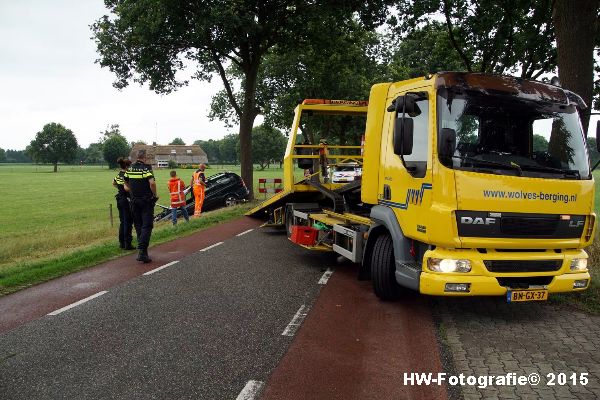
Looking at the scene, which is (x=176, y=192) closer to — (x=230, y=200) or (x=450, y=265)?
(x=230, y=200)

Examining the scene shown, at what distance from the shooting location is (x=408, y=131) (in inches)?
203

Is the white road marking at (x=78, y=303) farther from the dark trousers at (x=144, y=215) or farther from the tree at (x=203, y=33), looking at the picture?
the tree at (x=203, y=33)

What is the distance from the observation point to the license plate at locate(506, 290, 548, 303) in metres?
4.89

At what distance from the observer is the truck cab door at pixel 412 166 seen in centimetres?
513

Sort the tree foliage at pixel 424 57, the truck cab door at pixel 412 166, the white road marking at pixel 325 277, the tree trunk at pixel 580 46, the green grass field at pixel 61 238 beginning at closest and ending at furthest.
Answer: the truck cab door at pixel 412 166 → the white road marking at pixel 325 277 → the green grass field at pixel 61 238 → the tree trunk at pixel 580 46 → the tree foliage at pixel 424 57

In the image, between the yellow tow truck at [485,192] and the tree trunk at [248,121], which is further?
the tree trunk at [248,121]

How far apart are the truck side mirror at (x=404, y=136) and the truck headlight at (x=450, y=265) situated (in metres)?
1.24

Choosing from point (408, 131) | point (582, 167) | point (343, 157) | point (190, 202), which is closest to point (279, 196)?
point (343, 157)

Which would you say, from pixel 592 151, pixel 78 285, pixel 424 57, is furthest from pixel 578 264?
pixel 424 57

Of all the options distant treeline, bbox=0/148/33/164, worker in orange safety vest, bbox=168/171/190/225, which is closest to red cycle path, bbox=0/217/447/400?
worker in orange safety vest, bbox=168/171/190/225

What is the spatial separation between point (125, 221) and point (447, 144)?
749 centimetres

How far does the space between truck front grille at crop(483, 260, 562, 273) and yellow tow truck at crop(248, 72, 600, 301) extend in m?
0.01

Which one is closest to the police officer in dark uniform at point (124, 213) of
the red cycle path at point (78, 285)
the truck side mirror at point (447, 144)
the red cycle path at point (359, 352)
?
the red cycle path at point (78, 285)

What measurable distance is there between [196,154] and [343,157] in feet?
438
